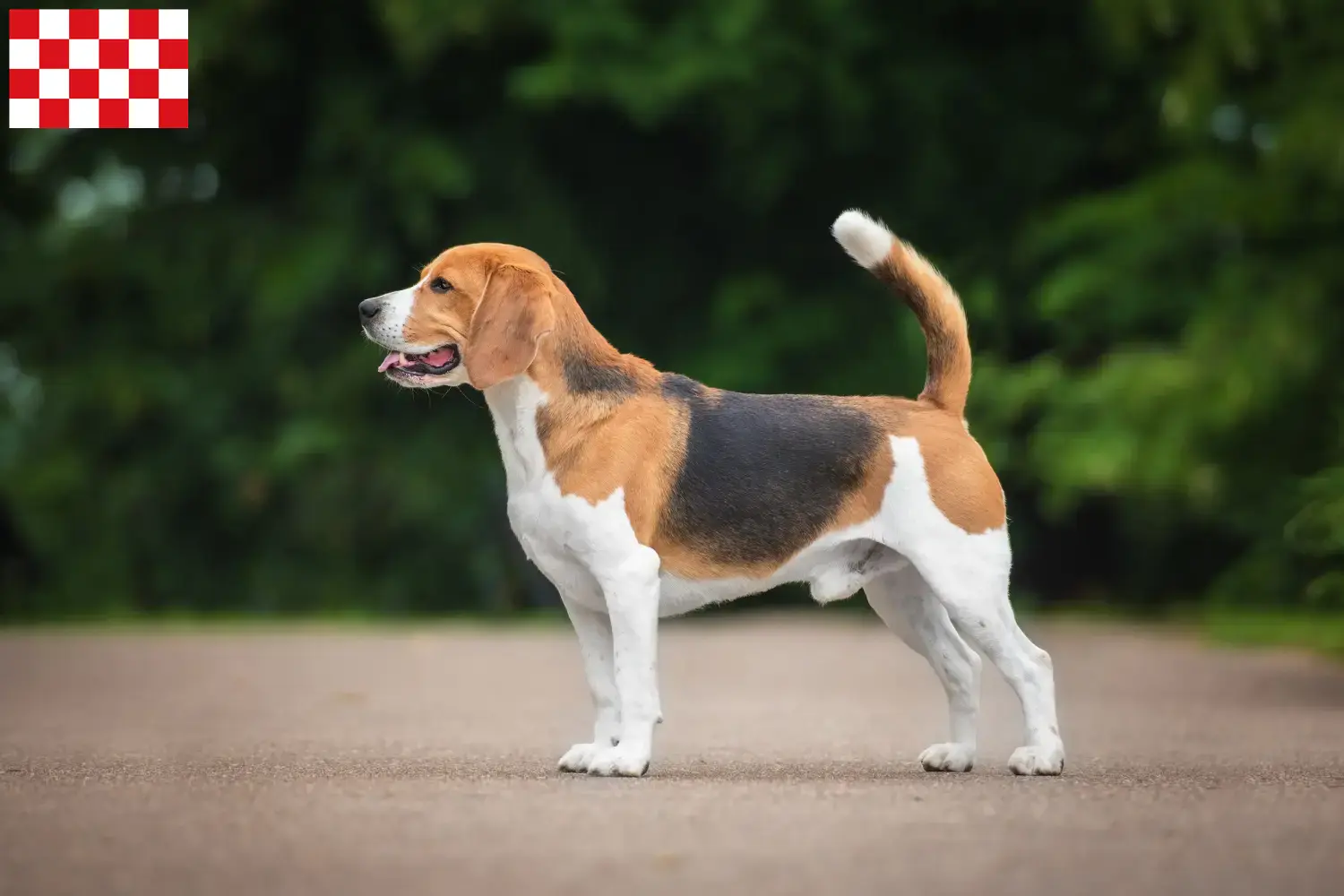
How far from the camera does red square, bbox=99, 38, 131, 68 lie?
12680mm

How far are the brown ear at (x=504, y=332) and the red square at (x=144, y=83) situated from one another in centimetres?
750

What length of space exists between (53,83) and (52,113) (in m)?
2.48

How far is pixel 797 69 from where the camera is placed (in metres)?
19.9

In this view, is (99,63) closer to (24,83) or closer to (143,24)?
(143,24)

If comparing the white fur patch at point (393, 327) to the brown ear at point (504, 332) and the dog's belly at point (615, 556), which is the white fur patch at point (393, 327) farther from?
the dog's belly at point (615, 556)

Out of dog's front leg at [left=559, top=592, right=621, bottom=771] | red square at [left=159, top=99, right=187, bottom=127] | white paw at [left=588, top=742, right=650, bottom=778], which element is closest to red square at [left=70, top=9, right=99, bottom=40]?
red square at [left=159, top=99, right=187, bottom=127]

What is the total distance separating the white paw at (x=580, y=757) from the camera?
6.76 m

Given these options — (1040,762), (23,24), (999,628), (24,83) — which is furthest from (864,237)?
(23,24)

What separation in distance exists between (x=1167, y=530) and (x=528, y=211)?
781cm

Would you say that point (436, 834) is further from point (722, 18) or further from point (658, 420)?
point (722, 18)

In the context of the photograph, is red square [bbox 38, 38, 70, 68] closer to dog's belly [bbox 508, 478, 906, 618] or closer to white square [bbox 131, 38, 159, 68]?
white square [bbox 131, 38, 159, 68]

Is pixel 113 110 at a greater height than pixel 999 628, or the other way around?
pixel 113 110

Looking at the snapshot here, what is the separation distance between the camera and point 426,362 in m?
6.75

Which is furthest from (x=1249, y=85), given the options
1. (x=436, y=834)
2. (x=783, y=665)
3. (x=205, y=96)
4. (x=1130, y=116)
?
(x=436, y=834)
